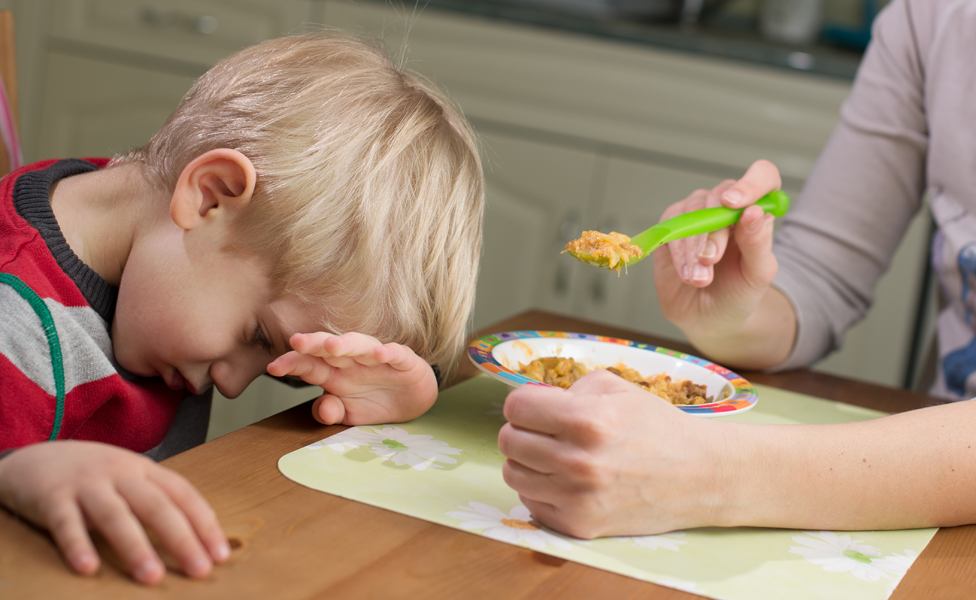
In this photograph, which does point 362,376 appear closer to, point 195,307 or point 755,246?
point 195,307

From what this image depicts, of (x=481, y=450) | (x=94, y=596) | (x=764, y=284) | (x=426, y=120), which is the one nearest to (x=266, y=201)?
(x=426, y=120)

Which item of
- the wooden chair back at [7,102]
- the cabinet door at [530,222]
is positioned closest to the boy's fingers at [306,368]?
the wooden chair back at [7,102]

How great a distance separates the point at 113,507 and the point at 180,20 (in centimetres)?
Result: 204

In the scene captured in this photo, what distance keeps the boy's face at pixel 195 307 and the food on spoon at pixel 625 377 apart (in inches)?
8.0

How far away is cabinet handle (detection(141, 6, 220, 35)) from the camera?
7.14 ft

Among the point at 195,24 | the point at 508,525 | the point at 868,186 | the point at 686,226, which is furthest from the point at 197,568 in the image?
the point at 195,24

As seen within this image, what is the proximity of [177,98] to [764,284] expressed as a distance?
178 cm

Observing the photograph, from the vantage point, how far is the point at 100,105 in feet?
7.50

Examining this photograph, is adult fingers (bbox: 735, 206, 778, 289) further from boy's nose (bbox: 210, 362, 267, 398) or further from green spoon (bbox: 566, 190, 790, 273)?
boy's nose (bbox: 210, 362, 267, 398)

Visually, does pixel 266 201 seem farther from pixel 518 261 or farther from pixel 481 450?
pixel 518 261

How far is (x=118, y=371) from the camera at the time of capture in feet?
2.54

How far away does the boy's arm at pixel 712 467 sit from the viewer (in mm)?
514

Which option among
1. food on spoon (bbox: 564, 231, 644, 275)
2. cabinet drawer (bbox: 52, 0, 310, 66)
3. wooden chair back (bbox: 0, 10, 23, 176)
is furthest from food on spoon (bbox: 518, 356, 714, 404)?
cabinet drawer (bbox: 52, 0, 310, 66)

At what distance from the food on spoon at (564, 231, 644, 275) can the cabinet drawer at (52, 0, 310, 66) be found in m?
1.65
